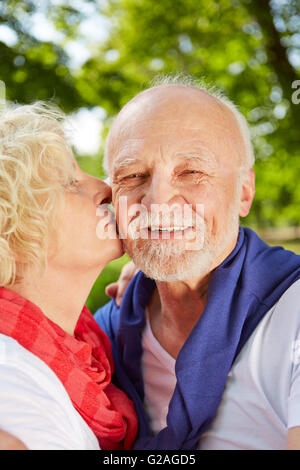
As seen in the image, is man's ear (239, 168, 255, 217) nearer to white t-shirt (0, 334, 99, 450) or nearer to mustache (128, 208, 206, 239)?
mustache (128, 208, 206, 239)

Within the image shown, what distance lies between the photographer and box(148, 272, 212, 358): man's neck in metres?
2.28

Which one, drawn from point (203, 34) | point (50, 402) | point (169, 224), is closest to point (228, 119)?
point (169, 224)

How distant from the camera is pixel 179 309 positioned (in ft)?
7.64

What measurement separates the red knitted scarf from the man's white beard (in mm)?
431

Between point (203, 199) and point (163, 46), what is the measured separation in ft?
20.9

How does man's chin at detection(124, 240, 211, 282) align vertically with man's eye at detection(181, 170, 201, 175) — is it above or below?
below

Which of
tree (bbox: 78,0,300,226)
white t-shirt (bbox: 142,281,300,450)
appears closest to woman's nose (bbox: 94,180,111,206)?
white t-shirt (bbox: 142,281,300,450)

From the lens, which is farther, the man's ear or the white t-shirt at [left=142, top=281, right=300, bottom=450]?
the man's ear

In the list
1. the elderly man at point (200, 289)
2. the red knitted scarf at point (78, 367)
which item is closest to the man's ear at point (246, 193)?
the elderly man at point (200, 289)

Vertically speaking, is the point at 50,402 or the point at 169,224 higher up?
the point at 169,224

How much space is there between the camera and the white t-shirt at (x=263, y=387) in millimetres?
1757

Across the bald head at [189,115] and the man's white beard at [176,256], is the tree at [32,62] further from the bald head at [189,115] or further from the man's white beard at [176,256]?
the man's white beard at [176,256]

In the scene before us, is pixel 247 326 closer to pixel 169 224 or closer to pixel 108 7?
pixel 169 224

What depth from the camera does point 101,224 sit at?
207 cm
